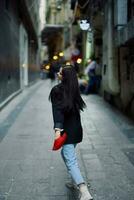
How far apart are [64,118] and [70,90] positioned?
0.35m

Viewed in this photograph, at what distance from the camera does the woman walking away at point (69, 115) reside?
5590mm

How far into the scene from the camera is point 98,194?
238 inches

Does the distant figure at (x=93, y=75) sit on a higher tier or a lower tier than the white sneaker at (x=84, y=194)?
higher

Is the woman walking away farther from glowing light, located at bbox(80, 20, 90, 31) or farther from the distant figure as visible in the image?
the distant figure

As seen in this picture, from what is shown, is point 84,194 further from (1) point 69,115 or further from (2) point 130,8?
(2) point 130,8

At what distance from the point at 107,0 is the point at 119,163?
Answer: 335 inches

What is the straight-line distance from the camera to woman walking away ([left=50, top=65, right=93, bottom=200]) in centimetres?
559

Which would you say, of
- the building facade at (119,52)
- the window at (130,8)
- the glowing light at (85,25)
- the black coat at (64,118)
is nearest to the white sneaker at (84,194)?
the black coat at (64,118)

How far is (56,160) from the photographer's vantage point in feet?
25.8

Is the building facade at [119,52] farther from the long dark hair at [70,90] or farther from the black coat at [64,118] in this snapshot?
the black coat at [64,118]

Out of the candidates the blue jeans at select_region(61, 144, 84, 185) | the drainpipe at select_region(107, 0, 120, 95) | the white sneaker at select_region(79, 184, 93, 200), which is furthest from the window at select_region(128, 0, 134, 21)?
the white sneaker at select_region(79, 184, 93, 200)

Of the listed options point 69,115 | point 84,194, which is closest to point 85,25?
point 69,115

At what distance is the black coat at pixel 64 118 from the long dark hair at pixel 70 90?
5 cm

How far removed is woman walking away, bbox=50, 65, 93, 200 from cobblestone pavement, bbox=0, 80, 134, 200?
0.43 metres
